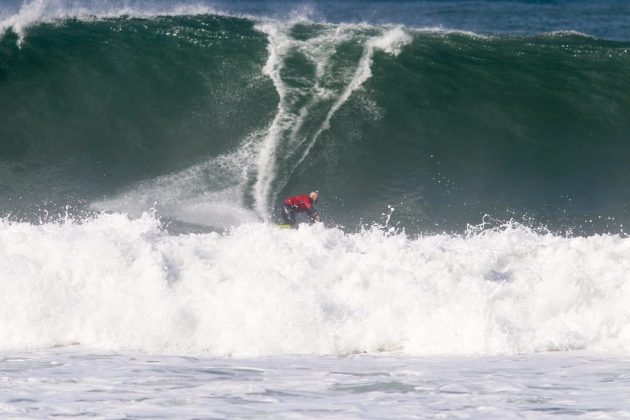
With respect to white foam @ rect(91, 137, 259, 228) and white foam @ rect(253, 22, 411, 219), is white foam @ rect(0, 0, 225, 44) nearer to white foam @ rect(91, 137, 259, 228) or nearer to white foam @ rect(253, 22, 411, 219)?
white foam @ rect(253, 22, 411, 219)

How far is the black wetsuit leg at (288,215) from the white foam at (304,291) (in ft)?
5.12

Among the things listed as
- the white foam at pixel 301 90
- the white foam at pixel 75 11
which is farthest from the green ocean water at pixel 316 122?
the white foam at pixel 75 11

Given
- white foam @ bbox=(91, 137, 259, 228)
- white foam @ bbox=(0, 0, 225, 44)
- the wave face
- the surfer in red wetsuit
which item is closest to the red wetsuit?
the surfer in red wetsuit

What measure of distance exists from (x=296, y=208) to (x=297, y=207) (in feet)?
0.07

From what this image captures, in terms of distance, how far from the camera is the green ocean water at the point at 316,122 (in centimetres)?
1691

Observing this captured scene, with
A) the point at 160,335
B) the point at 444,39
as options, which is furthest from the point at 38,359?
the point at 444,39

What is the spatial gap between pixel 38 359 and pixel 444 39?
12.9m

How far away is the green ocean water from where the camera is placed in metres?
16.9

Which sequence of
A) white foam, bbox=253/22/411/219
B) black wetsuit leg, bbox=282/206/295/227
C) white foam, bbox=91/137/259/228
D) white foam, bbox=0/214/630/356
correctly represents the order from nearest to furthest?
white foam, bbox=0/214/630/356 < black wetsuit leg, bbox=282/206/295/227 < white foam, bbox=91/137/259/228 < white foam, bbox=253/22/411/219

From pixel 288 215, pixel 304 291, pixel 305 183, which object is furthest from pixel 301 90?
pixel 304 291

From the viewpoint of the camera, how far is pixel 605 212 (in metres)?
16.9

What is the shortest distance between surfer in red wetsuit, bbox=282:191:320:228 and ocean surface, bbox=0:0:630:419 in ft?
2.27

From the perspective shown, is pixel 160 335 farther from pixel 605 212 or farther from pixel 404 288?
pixel 605 212

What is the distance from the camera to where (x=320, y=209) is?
16.8 m
